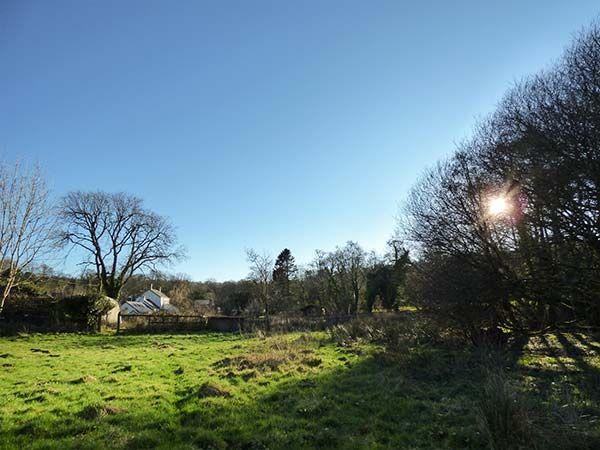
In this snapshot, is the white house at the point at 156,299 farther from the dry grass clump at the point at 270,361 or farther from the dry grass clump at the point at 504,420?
the dry grass clump at the point at 504,420

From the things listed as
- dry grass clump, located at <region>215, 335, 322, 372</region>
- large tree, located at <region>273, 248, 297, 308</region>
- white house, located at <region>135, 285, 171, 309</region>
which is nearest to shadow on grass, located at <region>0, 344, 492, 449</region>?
dry grass clump, located at <region>215, 335, 322, 372</region>

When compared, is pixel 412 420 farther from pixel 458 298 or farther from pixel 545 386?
pixel 458 298

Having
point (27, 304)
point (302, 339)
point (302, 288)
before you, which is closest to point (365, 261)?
point (302, 288)

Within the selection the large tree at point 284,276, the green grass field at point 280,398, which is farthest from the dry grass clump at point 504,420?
the large tree at point 284,276

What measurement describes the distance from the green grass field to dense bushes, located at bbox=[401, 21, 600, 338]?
1.79 meters

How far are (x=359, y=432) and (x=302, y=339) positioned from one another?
Result: 42.9 feet

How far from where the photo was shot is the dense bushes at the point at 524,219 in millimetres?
9898

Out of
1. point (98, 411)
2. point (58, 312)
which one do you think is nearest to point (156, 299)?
point (58, 312)

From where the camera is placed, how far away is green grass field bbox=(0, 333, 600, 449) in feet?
19.2

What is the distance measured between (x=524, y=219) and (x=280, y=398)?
9.19 meters

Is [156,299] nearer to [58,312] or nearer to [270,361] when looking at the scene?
[58,312]

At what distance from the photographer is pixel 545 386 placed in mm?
8617

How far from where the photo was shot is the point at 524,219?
1181cm

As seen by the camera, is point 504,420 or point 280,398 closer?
point 504,420
